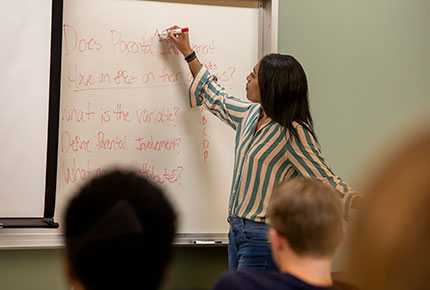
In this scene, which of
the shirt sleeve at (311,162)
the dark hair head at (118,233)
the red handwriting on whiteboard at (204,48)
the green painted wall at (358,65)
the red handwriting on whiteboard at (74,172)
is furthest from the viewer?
the green painted wall at (358,65)

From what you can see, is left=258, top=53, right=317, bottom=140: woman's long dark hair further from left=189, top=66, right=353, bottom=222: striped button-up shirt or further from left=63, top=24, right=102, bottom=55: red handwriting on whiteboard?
left=63, top=24, right=102, bottom=55: red handwriting on whiteboard

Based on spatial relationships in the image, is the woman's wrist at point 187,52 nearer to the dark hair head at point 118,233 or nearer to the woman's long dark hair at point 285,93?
the woman's long dark hair at point 285,93

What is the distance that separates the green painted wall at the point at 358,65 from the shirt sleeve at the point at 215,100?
47 cm

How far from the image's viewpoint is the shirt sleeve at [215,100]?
227cm

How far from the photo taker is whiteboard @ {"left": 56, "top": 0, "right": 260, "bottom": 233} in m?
2.24

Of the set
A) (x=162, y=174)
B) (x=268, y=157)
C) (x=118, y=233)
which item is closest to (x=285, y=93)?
(x=268, y=157)

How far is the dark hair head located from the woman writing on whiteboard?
127cm

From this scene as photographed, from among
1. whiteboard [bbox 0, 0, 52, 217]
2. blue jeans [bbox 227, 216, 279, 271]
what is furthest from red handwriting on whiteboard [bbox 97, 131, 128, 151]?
blue jeans [bbox 227, 216, 279, 271]

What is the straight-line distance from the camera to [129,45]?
230cm

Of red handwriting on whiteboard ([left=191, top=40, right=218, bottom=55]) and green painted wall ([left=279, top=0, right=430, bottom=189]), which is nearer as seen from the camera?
red handwriting on whiteboard ([left=191, top=40, right=218, bottom=55])

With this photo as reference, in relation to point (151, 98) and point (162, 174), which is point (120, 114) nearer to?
point (151, 98)

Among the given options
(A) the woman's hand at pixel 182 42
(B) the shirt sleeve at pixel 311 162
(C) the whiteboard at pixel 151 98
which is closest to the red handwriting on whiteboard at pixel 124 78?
(C) the whiteboard at pixel 151 98

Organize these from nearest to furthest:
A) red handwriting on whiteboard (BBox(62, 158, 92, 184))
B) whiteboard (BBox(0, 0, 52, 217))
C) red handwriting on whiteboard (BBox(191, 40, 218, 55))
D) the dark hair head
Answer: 1. the dark hair head
2. whiteboard (BBox(0, 0, 52, 217))
3. red handwriting on whiteboard (BBox(62, 158, 92, 184))
4. red handwriting on whiteboard (BBox(191, 40, 218, 55))

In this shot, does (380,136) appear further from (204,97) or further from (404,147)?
(404,147)
